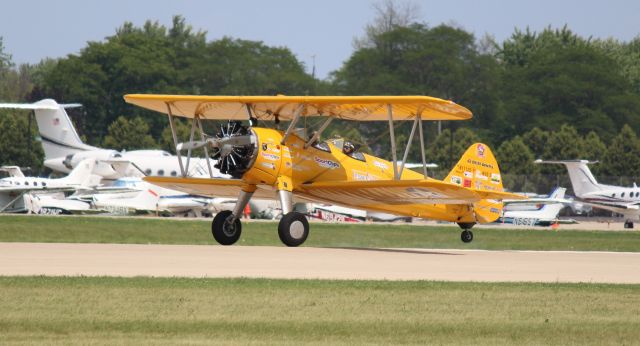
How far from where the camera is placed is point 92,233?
3659 centimetres

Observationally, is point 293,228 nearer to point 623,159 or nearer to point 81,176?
point 81,176

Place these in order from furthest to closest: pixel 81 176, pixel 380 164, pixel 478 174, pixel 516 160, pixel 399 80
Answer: pixel 399 80 < pixel 516 160 < pixel 81 176 < pixel 478 174 < pixel 380 164

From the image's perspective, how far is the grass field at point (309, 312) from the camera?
12195 millimetres

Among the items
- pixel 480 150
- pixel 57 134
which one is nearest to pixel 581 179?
pixel 57 134

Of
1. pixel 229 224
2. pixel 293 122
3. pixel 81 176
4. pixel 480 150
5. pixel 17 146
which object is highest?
pixel 293 122

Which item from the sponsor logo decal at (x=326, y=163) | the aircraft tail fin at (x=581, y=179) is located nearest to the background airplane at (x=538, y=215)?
the aircraft tail fin at (x=581, y=179)

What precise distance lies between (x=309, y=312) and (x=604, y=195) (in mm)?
48874

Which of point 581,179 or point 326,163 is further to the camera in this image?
point 581,179

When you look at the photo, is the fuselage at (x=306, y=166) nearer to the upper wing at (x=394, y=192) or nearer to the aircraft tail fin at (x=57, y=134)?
the upper wing at (x=394, y=192)

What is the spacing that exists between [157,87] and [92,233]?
251 ft

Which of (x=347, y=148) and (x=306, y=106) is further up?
(x=306, y=106)

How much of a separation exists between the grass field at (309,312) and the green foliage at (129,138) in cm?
7673

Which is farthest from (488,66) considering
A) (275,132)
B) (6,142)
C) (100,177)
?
(275,132)

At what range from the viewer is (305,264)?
19.8 m
